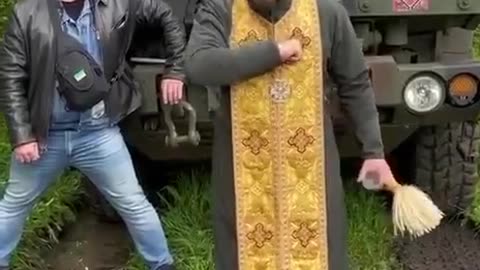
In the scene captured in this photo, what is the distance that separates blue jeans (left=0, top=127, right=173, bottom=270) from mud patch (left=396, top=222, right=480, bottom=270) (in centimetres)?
121

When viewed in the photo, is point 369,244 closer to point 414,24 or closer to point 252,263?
point 414,24

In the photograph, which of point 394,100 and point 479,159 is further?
point 479,159

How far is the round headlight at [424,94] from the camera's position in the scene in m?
5.38

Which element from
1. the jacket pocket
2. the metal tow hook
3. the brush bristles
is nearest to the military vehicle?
the metal tow hook

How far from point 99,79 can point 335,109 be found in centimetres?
92

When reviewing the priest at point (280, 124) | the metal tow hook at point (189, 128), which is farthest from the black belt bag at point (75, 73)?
the priest at point (280, 124)

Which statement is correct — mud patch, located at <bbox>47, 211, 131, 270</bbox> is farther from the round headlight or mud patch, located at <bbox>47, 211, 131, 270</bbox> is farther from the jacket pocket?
the round headlight

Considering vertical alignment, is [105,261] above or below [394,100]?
below

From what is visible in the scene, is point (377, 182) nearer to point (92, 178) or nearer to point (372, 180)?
point (372, 180)

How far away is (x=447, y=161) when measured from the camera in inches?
240

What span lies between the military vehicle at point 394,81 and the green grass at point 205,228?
36 centimetres

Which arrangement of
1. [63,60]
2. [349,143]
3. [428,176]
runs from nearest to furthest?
[63,60] < [349,143] < [428,176]

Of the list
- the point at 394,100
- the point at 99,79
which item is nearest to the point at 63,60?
the point at 99,79

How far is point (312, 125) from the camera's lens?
13.7 ft
